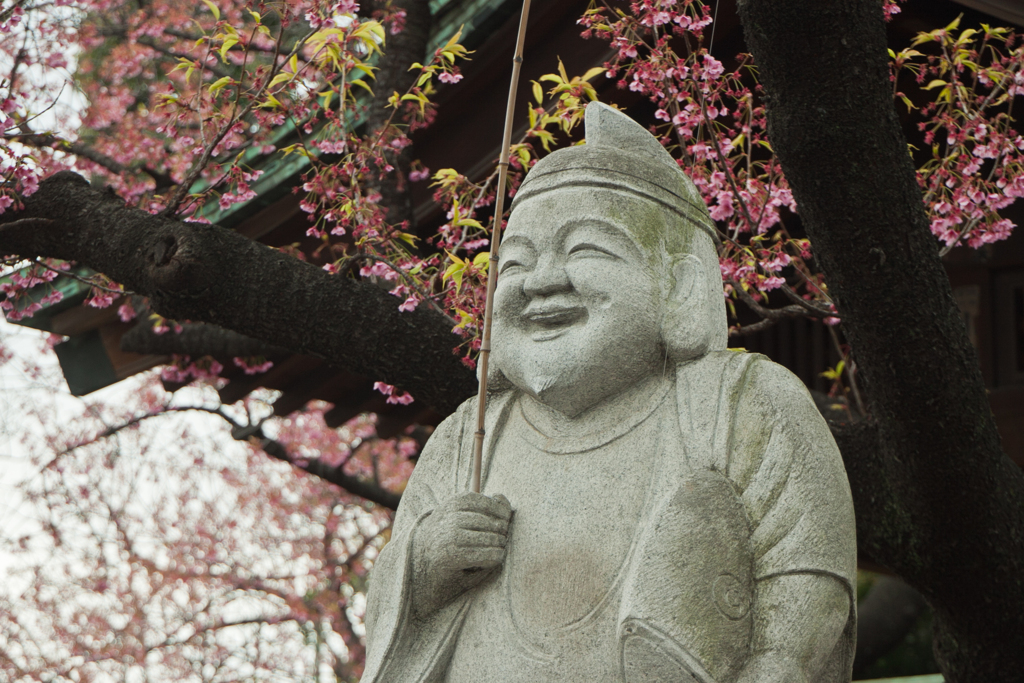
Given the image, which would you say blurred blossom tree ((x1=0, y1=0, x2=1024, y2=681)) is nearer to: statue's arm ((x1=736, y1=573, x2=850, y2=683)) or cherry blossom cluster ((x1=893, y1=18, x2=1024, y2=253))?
cherry blossom cluster ((x1=893, y1=18, x2=1024, y2=253))

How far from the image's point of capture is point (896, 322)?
368cm

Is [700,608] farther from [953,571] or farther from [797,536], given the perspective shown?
[953,571]

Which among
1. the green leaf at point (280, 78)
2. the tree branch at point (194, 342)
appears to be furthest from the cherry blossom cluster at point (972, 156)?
the tree branch at point (194, 342)

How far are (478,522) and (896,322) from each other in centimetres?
157

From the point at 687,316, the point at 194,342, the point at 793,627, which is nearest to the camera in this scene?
the point at 793,627

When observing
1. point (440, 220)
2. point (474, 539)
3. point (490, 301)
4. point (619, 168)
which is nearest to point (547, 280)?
point (490, 301)

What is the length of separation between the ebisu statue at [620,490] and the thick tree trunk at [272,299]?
1368 millimetres

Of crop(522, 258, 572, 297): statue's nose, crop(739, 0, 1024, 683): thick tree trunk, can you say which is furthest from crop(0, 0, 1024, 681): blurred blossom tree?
crop(522, 258, 572, 297): statue's nose

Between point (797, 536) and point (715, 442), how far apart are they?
29cm

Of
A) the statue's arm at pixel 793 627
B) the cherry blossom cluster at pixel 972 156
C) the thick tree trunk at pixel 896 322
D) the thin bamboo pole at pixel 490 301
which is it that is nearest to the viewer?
the statue's arm at pixel 793 627

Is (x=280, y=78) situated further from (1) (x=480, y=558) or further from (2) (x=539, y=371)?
(1) (x=480, y=558)

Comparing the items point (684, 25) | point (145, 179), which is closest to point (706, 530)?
point (684, 25)

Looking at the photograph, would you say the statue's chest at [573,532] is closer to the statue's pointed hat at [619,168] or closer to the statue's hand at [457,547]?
the statue's hand at [457,547]

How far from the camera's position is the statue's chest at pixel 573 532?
275 centimetres
